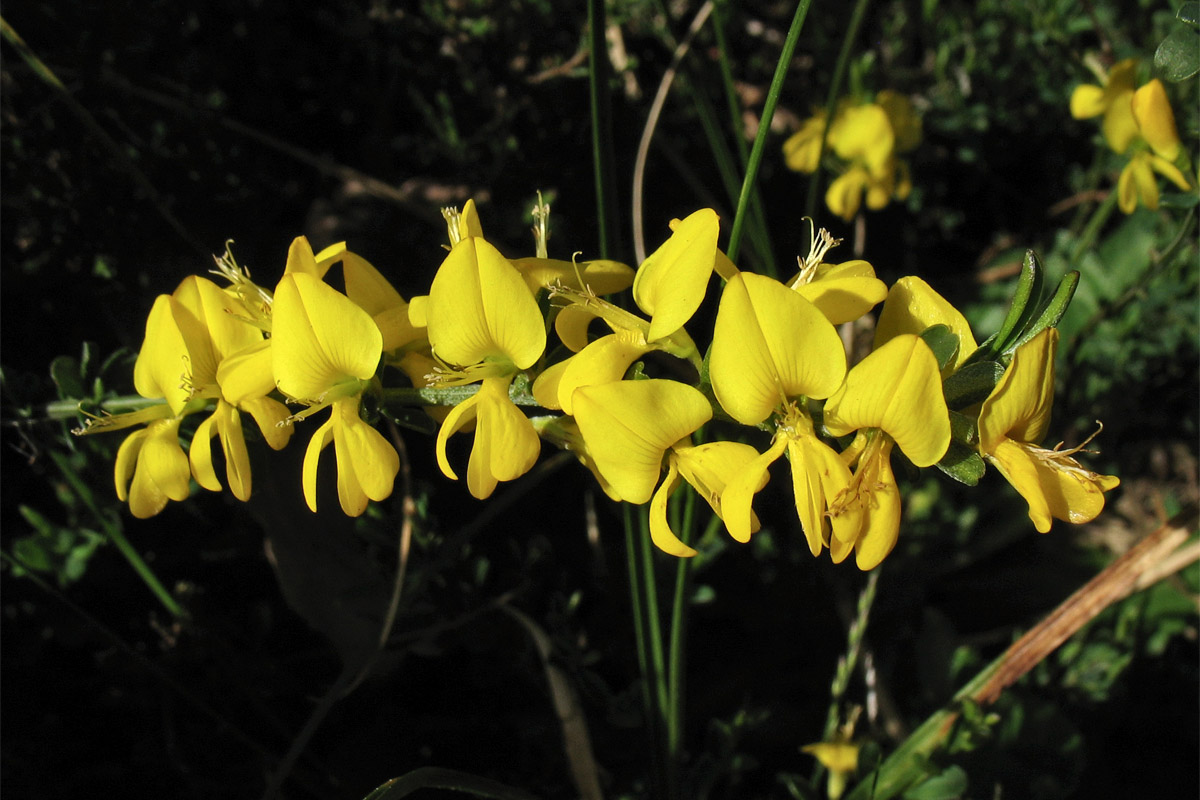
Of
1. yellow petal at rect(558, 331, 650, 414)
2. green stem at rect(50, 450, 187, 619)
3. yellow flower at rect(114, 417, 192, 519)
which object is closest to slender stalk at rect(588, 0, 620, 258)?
yellow petal at rect(558, 331, 650, 414)

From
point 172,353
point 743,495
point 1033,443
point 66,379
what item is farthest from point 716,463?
point 66,379

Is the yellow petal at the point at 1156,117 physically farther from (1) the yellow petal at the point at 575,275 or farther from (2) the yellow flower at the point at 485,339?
(2) the yellow flower at the point at 485,339

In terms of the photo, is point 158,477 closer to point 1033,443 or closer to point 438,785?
point 438,785

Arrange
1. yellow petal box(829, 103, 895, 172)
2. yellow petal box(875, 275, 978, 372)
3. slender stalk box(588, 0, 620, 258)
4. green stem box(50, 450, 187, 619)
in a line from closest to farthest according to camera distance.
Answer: yellow petal box(875, 275, 978, 372), slender stalk box(588, 0, 620, 258), green stem box(50, 450, 187, 619), yellow petal box(829, 103, 895, 172)

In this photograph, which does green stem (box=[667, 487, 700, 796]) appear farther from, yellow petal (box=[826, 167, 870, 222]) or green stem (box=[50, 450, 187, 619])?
yellow petal (box=[826, 167, 870, 222])

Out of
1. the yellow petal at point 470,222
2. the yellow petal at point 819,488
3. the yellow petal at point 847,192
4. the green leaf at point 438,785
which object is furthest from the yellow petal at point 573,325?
the yellow petal at point 847,192
